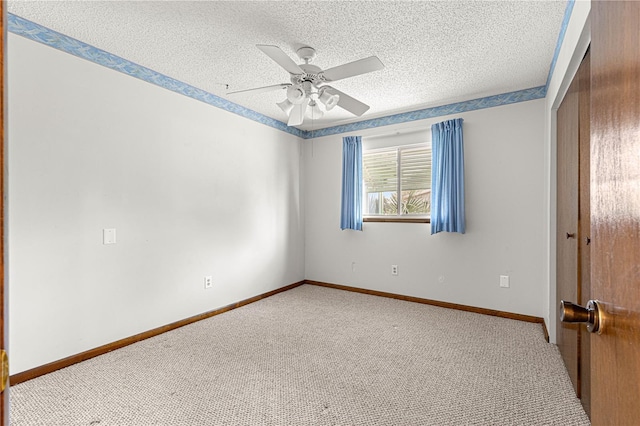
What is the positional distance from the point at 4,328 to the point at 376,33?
2442 mm

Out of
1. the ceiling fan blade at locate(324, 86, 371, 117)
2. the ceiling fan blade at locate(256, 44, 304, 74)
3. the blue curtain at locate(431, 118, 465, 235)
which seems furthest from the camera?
the blue curtain at locate(431, 118, 465, 235)

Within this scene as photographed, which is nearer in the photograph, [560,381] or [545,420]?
[545,420]

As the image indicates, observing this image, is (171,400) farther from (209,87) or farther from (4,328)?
(209,87)

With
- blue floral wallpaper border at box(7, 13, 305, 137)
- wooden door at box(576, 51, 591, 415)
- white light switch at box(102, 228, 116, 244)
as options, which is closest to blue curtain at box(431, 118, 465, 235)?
wooden door at box(576, 51, 591, 415)

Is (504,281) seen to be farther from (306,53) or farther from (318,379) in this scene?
(306,53)

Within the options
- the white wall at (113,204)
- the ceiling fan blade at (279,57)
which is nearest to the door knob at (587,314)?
the ceiling fan blade at (279,57)

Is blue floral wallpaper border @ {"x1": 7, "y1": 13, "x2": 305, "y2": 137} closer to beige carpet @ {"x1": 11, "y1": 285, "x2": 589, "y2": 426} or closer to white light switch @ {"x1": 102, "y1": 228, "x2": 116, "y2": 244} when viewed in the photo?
white light switch @ {"x1": 102, "y1": 228, "x2": 116, "y2": 244}

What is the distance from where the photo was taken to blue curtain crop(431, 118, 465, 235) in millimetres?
3580

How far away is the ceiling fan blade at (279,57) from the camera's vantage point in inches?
76.5

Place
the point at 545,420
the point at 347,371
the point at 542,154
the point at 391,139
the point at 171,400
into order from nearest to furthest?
the point at 545,420, the point at 171,400, the point at 347,371, the point at 542,154, the point at 391,139

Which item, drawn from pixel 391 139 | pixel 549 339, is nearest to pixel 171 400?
pixel 549 339

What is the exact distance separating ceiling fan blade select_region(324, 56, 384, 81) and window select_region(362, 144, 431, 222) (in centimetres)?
212

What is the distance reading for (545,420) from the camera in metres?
1.73

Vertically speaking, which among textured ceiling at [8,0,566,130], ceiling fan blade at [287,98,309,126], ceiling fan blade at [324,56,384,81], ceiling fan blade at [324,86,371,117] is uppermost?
textured ceiling at [8,0,566,130]
